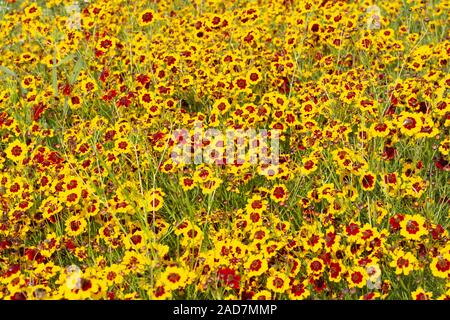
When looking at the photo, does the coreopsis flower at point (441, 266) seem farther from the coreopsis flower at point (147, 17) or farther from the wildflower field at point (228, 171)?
the coreopsis flower at point (147, 17)

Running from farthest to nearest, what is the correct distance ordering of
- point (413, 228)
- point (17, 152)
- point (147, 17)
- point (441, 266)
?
point (147, 17), point (17, 152), point (413, 228), point (441, 266)

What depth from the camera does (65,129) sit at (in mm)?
3775

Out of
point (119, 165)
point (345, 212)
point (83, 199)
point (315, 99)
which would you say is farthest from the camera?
point (315, 99)

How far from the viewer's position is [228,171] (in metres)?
2.90

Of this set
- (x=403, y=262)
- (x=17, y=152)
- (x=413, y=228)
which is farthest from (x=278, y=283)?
(x=17, y=152)

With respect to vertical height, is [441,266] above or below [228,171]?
below

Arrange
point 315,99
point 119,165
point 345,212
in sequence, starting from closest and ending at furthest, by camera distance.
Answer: point 345,212 < point 119,165 < point 315,99

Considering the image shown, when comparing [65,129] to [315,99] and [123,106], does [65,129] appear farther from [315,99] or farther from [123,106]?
[315,99]

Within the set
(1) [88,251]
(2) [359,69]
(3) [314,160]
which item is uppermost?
(2) [359,69]

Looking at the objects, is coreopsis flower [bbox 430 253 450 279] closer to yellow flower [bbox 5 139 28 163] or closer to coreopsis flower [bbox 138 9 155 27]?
yellow flower [bbox 5 139 28 163]

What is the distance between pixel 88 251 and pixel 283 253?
0.93m

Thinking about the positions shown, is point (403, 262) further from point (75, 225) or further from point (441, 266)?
point (75, 225)

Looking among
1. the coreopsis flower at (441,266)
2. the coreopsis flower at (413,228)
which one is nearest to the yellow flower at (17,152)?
the coreopsis flower at (413,228)
